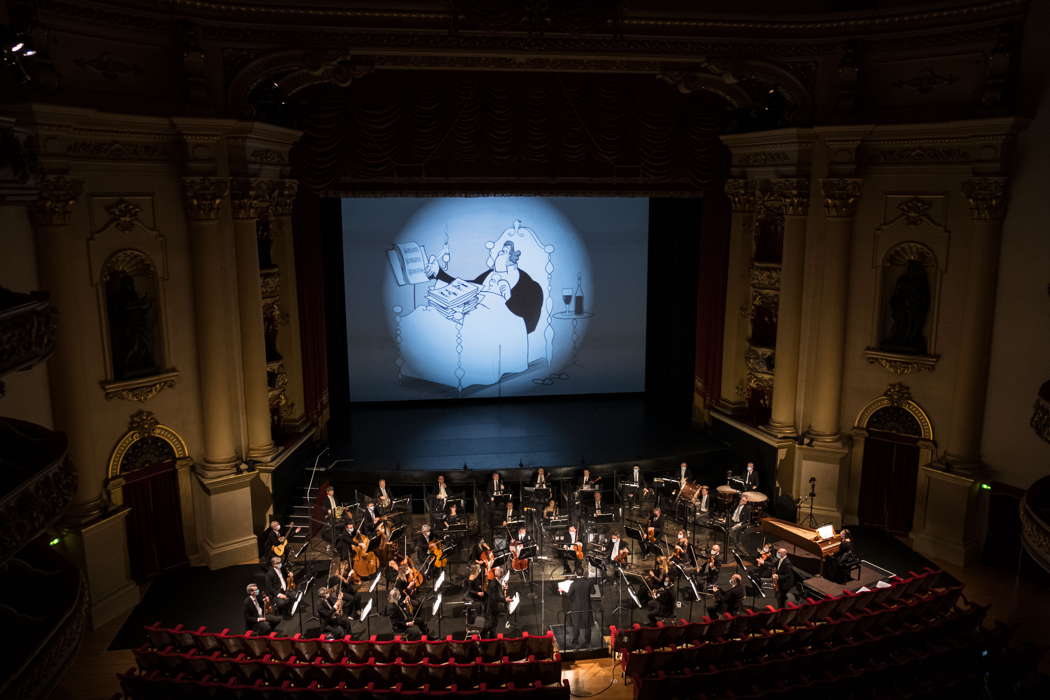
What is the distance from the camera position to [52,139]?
10.4 m

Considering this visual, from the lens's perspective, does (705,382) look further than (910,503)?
Yes

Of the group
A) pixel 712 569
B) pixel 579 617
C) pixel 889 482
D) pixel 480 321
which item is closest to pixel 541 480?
pixel 579 617

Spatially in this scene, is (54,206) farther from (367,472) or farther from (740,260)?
(740,260)

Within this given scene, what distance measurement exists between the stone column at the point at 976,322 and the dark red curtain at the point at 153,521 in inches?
504

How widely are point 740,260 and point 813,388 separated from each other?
10.3 ft

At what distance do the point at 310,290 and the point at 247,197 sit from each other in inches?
124

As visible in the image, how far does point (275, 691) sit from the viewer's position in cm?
902

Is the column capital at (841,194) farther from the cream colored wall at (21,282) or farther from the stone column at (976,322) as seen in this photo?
the cream colored wall at (21,282)

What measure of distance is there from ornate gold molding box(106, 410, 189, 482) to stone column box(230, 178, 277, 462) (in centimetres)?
121

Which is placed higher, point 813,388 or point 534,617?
point 813,388

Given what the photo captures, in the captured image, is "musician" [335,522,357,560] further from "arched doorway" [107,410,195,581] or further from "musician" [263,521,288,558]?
"arched doorway" [107,410,195,581]

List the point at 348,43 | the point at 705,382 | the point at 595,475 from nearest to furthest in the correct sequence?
1. the point at 348,43
2. the point at 595,475
3. the point at 705,382

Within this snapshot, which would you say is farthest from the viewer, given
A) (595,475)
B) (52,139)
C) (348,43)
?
(595,475)

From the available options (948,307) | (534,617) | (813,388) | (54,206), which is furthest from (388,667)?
(948,307)
